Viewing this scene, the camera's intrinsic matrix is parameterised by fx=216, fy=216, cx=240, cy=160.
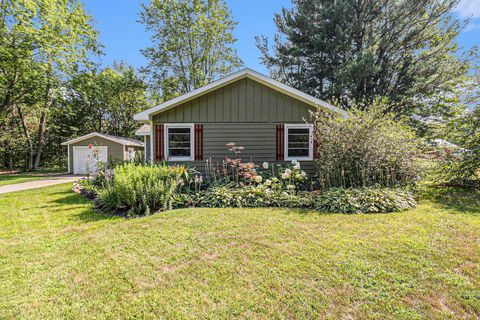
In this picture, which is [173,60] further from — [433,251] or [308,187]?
[433,251]

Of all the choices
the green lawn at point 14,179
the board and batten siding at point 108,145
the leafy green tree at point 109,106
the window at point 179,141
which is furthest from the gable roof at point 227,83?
the leafy green tree at point 109,106

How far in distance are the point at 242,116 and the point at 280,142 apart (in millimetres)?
1745

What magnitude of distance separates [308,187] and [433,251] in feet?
13.7

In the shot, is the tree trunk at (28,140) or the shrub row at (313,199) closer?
the shrub row at (313,199)

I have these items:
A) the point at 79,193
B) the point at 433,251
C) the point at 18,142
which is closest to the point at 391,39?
the point at 433,251

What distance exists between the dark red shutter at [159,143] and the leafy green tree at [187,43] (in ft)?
42.7

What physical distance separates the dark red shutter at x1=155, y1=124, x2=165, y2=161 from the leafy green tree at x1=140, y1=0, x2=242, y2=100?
13.0 metres

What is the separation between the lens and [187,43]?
19234 mm

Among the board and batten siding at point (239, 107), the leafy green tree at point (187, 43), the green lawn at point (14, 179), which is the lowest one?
the green lawn at point (14, 179)

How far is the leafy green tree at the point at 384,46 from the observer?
11.2 meters

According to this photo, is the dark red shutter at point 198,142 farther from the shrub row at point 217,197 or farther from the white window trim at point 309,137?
the white window trim at point 309,137

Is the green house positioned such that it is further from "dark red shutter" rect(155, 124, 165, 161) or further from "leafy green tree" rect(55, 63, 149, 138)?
"leafy green tree" rect(55, 63, 149, 138)

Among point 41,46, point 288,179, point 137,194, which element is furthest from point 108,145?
point 288,179

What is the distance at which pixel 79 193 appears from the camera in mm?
7402
